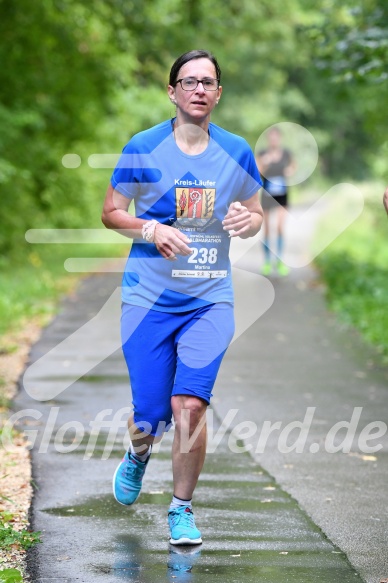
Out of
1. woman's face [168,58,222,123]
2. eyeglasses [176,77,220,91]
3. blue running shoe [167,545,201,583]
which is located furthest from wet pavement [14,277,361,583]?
eyeglasses [176,77,220,91]

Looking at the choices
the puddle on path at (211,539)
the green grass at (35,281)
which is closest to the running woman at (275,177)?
the green grass at (35,281)

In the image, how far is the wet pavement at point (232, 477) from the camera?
15.8 ft

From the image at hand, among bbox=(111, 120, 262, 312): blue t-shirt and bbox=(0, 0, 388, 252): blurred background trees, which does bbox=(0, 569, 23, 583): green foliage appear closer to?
bbox=(111, 120, 262, 312): blue t-shirt

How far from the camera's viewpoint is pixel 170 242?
486cm

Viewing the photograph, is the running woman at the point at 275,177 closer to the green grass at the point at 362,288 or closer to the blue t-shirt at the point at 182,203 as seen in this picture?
the green grass at the point at 362,288

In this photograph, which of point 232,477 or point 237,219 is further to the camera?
point 232,477

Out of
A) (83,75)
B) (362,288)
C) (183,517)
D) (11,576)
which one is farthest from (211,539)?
(83,75)

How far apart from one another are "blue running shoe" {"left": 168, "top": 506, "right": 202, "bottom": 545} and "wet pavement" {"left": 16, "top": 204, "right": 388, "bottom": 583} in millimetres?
57

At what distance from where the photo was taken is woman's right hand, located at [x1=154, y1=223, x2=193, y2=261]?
16.0 feet

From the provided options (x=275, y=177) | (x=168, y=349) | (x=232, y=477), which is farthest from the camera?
(x=275, y=177)

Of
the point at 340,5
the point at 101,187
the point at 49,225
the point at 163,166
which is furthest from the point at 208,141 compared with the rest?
the point at 101,187

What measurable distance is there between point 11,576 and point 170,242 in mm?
1490

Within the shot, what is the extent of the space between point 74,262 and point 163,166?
14.1 m

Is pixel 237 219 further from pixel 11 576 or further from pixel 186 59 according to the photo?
pixel 11 576
